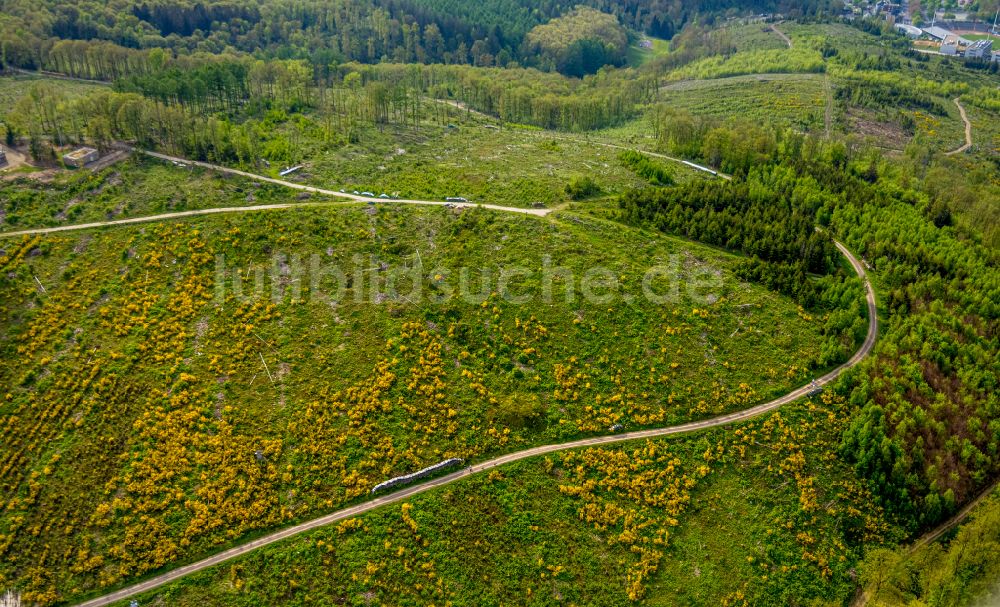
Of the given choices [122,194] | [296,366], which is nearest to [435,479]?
[296,366]

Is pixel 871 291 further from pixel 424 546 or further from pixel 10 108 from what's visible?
pixel 10 108

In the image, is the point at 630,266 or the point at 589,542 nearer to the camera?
the point at 589,542

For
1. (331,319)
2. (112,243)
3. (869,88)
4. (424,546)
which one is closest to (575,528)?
(424,546)

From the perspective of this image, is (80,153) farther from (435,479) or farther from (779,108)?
(779,108)

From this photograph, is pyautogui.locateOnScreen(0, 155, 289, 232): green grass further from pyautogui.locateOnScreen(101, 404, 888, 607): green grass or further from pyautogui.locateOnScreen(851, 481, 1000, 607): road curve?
pyautogui.locateOnScreen(851, 481, 1000, 607): road curve

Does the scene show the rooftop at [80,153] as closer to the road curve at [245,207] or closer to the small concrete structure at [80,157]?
the small concrete structure at [80,157]
